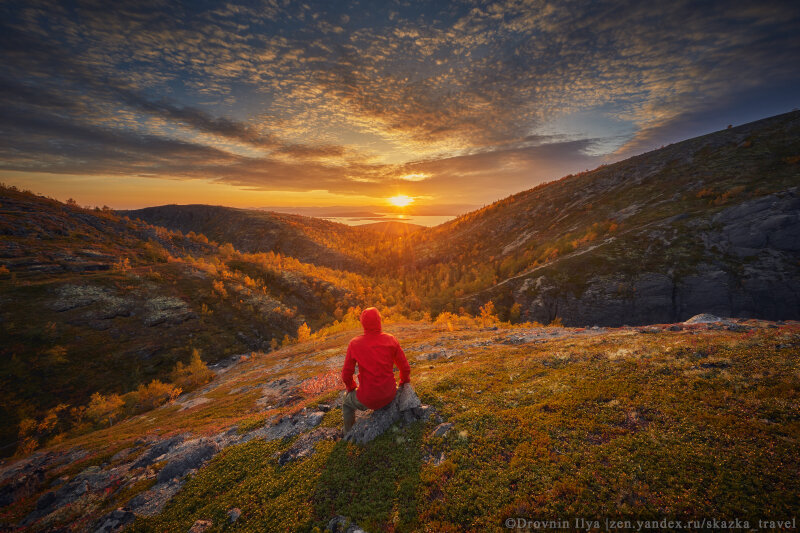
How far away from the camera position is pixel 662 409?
9.40 metres

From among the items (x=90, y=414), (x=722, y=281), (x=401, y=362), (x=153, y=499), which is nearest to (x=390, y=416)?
(x=401, y=362)

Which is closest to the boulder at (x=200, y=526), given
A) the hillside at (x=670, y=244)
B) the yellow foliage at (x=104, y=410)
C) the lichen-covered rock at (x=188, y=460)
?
the lichen-covered rock at (x=188, y=460)

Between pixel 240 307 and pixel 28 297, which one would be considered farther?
pixel 240 307

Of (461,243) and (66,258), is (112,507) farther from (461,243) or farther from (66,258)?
(461,243)

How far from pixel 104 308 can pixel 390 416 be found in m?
96.2

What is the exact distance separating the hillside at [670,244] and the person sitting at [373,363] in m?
72.6

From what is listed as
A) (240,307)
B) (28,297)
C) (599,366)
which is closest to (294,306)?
(240,307)

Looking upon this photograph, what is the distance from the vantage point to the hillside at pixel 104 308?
166ft

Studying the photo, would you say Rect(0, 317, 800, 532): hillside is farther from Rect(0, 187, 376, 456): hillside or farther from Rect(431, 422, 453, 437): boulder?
Rect(0, 187, 376, 456): hillside

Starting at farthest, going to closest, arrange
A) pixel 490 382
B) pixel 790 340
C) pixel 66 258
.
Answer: pixel 66 258 < pixel 490 382 < pixel 790 340

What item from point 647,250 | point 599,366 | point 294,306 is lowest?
point 294,306

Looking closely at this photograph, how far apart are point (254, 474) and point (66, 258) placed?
128m

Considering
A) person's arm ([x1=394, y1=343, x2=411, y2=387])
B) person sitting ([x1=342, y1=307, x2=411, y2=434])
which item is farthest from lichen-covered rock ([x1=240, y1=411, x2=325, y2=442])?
person's arm ([x1=394, y1=343, x2=411, y2=387])

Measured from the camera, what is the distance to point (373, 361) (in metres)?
10.2
